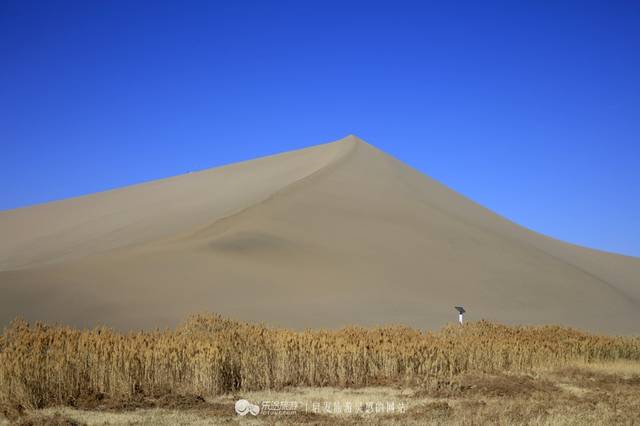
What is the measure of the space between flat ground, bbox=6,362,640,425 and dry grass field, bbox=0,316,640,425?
27 millimetres

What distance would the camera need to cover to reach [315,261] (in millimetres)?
39969

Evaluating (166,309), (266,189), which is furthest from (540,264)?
(166,309)

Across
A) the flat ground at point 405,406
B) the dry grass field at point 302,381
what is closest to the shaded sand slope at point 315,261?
the dry grass field at point 302,381

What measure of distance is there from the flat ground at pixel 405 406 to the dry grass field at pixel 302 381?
0.09ft

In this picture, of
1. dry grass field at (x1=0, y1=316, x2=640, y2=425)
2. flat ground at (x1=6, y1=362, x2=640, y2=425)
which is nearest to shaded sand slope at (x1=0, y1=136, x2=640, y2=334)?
dry grass field at (x1=0, y1=316, x2=640, y2=425)

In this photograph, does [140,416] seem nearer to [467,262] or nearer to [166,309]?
[166,309]

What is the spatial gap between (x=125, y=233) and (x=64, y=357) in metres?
40.9

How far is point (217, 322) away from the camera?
19656mm

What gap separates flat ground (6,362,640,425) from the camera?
10.3m

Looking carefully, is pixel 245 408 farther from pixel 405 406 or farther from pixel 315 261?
pixel 315 261

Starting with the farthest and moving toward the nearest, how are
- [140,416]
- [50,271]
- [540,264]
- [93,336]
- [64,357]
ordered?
1. [540,264]
2. [50,271]
3. [93,336]
4. [64,357]
5. [140,416]

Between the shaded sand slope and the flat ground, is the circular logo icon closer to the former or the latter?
the flat ground

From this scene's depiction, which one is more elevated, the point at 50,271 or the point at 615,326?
the point at 50,271

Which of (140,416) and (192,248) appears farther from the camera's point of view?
(192,248)
